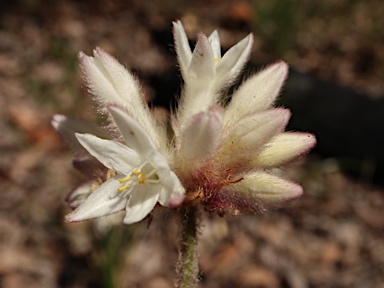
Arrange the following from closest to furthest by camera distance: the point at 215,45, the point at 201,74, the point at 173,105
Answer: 1. the point at 201,74
2. the point at 215,45
3. the point at 173,105

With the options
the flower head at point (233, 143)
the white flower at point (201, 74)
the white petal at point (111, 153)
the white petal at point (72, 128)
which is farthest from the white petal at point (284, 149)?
Answer: the white petal at point (72, 128)

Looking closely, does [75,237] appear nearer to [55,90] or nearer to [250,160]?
[55,90]

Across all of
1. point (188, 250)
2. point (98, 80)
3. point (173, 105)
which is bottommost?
point (173, 105)

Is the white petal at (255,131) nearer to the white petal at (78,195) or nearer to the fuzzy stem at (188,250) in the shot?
the fuzzy stem at (188,250)

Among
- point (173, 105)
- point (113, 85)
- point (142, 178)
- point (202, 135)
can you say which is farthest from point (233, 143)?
point (173, 105)

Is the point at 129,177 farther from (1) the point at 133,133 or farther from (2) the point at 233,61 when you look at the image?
(2) the point at 233,61

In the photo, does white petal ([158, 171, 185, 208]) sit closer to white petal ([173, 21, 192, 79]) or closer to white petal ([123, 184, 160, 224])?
white petal ([123, 184, 160, 224])

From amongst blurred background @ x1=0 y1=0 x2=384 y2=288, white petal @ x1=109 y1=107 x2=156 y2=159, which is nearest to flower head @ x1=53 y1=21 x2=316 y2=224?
white petal @ x1=109 y1=107 x2=156 y2=159

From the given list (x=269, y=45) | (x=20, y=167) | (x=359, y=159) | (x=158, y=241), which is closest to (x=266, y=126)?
(x=158, y=241)

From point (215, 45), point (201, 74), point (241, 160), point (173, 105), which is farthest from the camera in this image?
point (173, 105)
